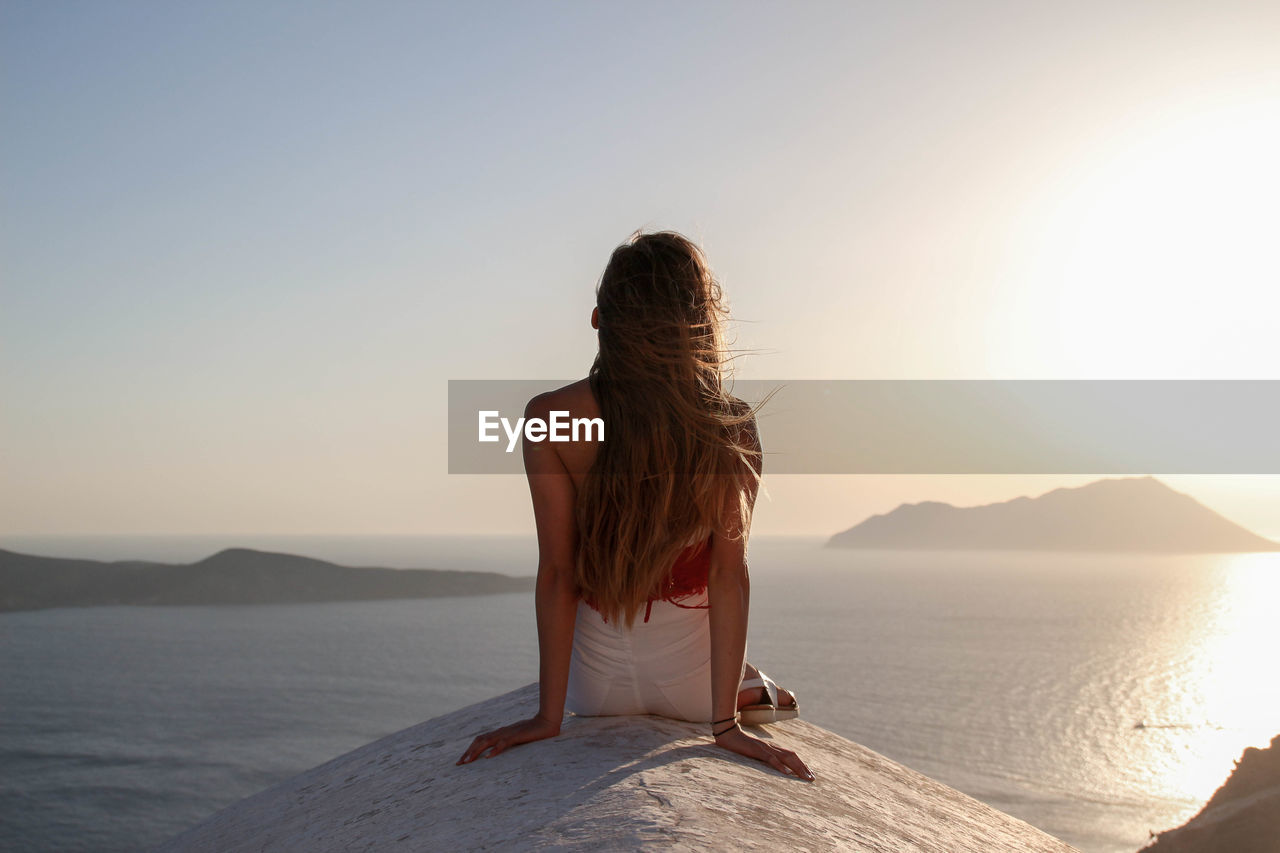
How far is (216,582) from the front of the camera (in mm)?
162125

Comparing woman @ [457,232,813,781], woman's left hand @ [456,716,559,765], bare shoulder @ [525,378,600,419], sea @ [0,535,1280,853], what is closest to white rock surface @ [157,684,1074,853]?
woman's left hand @ [456,716,559,765]

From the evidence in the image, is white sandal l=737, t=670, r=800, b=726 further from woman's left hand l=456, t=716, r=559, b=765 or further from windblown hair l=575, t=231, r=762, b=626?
woman's left hand l=456, t=716, r=559, b=765

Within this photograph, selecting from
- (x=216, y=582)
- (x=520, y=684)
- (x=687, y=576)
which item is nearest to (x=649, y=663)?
(x=687, y=576)

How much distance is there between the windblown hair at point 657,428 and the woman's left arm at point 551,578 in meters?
0.07

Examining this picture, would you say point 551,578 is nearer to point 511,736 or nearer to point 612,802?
point 511,736

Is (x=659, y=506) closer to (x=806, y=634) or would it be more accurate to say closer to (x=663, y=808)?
(x=663, y=808)

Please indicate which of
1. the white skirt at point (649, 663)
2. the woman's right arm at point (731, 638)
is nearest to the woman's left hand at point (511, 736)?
the white skirt at point (649, 663)

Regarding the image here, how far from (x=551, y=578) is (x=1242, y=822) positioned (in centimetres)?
1973

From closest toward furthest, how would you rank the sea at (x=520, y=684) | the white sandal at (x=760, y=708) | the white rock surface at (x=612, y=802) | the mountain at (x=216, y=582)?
the white rock surface at (x=612, y=802) → the white sandal at (x=760, y=708) → the sea at (x=520, y=684) → the mountain at (x=216, y=582)

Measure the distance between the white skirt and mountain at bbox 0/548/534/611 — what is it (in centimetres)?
17415

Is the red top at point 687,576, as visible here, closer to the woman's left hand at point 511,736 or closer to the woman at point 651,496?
the woman at point 651,496

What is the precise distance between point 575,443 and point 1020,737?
9626 cm

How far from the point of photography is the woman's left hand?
11.6ft

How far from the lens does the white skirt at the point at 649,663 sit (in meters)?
3.64
